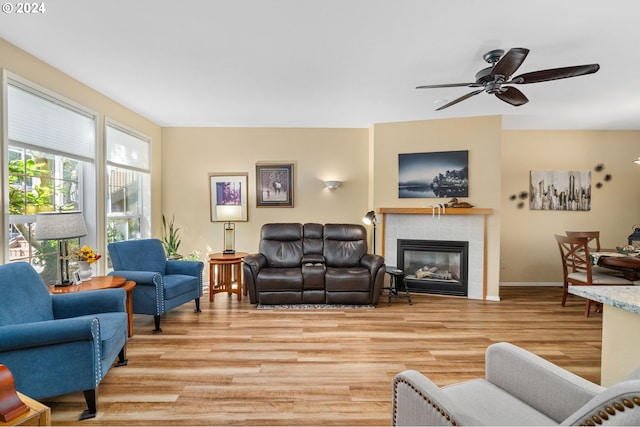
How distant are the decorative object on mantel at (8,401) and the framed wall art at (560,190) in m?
6.29

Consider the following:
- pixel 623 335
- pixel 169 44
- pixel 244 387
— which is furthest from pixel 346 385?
pixel 169 44

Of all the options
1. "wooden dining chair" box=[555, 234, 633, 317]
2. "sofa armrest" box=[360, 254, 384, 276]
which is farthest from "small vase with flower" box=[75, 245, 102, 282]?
"wooden dining chair" box=[555, 234, 633, 317]

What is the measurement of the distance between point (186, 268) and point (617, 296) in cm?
388

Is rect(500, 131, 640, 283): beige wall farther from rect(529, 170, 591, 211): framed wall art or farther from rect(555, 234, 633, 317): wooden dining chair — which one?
rect(555, 234, 633, 317): wooden dining chair

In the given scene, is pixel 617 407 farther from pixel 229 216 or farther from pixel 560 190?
pixel 560 190

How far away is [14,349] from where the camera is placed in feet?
5.68

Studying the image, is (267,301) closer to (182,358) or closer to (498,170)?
(182,358)

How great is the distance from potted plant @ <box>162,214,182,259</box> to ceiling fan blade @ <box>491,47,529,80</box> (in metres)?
4.68

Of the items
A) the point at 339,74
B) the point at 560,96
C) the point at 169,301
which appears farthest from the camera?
the point at 560,96

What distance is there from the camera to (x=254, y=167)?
5105mm

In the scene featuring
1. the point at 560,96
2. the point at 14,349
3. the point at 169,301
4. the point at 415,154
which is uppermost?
the point at 560,96

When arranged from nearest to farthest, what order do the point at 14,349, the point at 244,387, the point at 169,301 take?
the point at 14,349 < the point at 244,387 < the point at 169,301

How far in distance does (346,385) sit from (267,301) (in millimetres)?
1970

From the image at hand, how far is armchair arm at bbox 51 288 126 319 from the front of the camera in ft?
7.61
